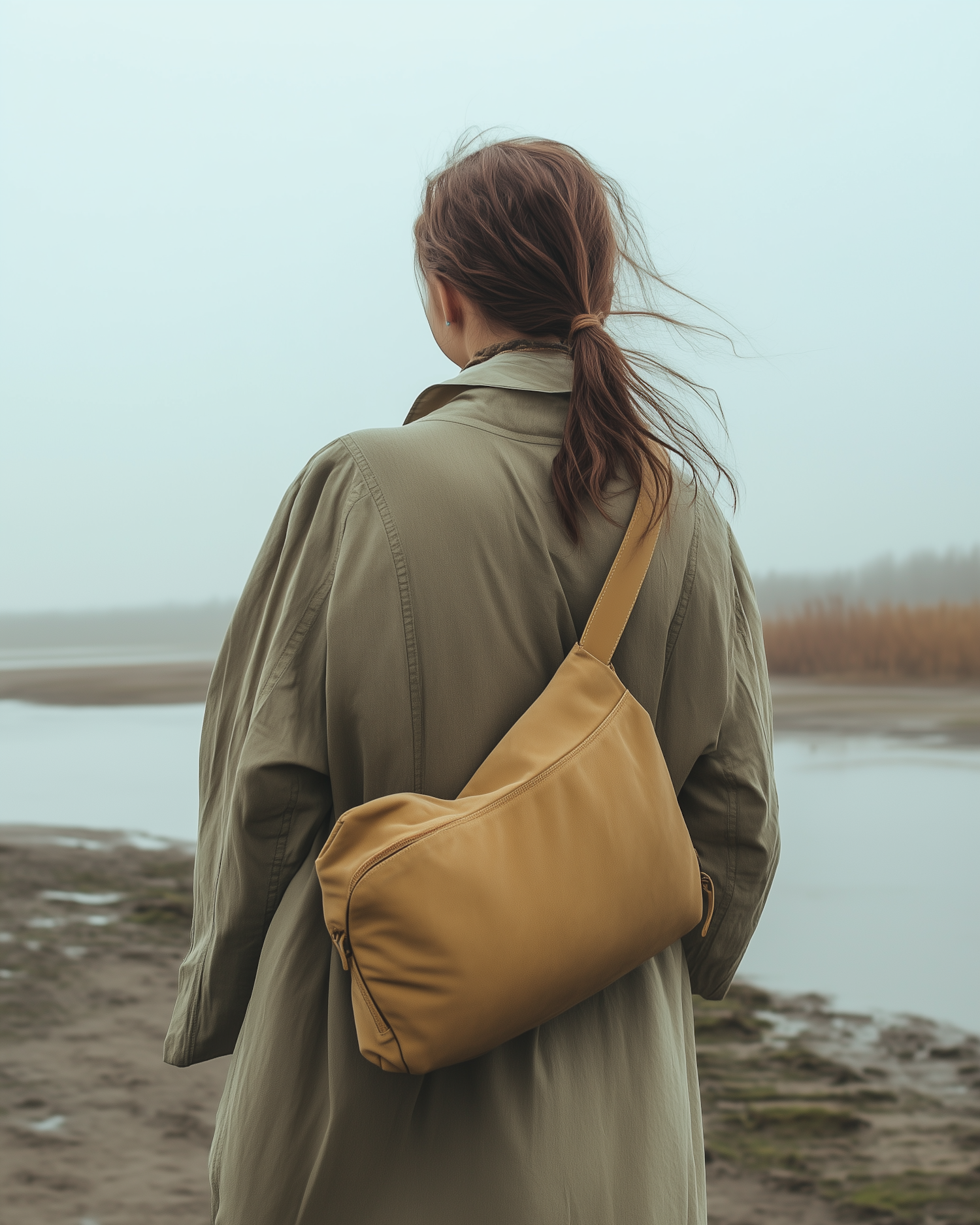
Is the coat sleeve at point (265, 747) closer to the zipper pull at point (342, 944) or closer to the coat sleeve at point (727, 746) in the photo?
the zipper pull at point (342, 944)

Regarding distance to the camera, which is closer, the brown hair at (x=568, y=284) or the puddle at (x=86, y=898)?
the brown hair at (x=568, y=284)

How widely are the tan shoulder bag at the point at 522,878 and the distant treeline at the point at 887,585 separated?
1.89m

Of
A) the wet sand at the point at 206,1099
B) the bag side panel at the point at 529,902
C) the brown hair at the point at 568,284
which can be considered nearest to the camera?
the bag side panel at the point at 529,902

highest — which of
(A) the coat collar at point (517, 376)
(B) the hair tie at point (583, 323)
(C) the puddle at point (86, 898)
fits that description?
(B) the hair tie at point (583, 323)

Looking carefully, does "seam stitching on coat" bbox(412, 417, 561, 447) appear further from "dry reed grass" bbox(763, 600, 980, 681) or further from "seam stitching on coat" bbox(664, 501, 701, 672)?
"dry reed grass" bbox(763, 600, 980, 681)

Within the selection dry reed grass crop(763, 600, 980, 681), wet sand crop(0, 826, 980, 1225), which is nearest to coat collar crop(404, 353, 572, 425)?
wet sand crop(0, 826, 980, 1225)

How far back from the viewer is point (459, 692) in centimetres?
46

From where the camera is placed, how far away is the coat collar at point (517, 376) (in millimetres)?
502

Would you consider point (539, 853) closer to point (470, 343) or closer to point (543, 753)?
point (543, 753)

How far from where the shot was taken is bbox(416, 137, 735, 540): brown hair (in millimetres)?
489

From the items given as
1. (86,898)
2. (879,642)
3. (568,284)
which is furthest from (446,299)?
(86,898)

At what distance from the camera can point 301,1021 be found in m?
0.47

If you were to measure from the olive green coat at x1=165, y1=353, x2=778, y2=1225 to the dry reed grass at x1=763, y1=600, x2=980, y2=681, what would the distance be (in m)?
1.78

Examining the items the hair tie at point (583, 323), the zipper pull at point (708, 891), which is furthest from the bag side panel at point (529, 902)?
the hair tie at point (583, 323)
